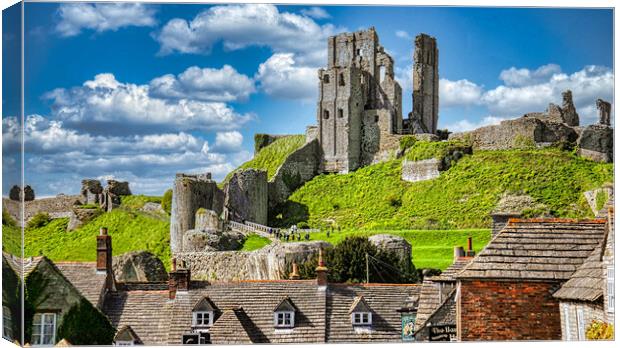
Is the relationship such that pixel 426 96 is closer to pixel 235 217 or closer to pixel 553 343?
pixel 235 217

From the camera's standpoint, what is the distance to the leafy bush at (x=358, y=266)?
1225 inches

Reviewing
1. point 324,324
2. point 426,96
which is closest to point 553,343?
point 324,324

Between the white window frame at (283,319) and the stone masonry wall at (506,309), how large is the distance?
6172mm

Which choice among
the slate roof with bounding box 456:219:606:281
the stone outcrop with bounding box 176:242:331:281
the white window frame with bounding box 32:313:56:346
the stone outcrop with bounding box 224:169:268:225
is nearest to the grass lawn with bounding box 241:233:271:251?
the stone outcrop with bounding box 176:242:331:281

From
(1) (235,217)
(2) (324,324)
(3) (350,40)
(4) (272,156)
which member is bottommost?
(2) (324,324)

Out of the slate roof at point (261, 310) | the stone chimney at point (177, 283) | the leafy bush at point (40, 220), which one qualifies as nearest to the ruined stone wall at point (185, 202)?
the leafy bush at point (40, 220)

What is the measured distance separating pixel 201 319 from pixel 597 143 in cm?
2693

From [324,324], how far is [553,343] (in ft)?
21.0

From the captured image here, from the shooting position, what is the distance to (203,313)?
22.7m

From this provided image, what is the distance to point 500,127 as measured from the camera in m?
48.9

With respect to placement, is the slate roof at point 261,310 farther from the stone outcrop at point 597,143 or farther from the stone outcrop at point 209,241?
the stone outcrop at point 597,143

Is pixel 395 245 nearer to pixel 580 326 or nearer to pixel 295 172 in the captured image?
pixel 580 326

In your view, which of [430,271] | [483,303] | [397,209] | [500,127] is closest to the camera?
[483,303]

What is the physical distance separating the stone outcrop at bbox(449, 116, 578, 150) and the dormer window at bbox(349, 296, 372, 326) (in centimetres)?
2665
